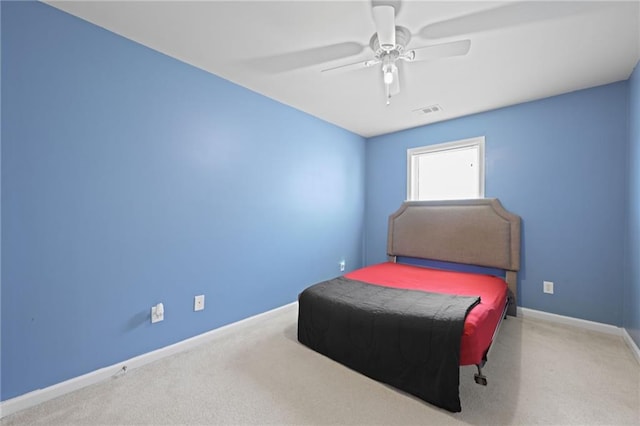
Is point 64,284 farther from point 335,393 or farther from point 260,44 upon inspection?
point 260,44

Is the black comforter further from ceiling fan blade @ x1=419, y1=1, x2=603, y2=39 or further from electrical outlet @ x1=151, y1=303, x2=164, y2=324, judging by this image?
ceiling fan blade @ x1=419, y1=1, x2=603, y2=39

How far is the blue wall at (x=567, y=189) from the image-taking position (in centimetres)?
251

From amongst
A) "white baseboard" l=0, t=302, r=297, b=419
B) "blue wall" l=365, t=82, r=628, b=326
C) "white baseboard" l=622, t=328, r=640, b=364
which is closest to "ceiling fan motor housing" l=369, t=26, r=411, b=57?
"blue wall" l=365, t=82, r=628, b=326

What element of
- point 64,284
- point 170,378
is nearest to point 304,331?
point 170,378

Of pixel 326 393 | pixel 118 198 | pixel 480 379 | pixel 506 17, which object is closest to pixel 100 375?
pixel 118 198

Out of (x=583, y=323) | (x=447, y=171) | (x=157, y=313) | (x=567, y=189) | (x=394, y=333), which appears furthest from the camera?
(x=447, y=171)

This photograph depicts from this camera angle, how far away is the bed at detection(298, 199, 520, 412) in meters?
1.60

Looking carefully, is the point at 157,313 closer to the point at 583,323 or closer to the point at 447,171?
the point at 447,171

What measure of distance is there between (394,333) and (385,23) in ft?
6.20

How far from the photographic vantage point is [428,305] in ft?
6.28

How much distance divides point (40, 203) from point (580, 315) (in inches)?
179

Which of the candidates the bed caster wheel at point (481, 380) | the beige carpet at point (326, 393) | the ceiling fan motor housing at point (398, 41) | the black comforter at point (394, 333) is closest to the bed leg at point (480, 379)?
the bed caster wheel at point (481, 380)

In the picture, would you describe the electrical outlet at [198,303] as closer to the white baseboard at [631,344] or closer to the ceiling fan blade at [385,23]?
the ceiling fan blade at [385,23]

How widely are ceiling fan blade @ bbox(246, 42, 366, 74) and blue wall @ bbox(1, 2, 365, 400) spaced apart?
0.49 m
